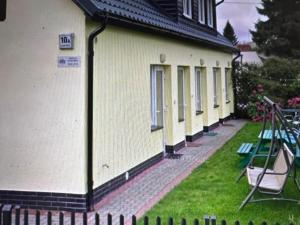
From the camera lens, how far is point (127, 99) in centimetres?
935

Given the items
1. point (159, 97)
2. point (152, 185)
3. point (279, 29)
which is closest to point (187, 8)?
point (159, 97)

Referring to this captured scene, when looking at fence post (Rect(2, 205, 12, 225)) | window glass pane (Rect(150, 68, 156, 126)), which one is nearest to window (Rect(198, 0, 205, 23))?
window glass pane (Rect(150, 68, 156, 126))

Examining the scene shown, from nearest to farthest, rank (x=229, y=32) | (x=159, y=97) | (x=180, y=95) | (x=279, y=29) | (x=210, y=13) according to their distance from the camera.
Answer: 1. (x=159, y=97)
2. (x=180, y=95)
3. (x=210, y=13)
4. (x=279, y=29)
5. (x=229, y=32)

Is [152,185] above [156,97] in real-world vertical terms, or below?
below

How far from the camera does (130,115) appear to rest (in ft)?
31.2

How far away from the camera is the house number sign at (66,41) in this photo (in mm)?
7395

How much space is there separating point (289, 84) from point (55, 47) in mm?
16505

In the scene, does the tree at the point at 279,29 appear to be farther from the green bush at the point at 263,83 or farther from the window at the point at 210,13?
the window at the point at 210,13

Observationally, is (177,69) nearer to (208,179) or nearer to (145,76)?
(145,76)

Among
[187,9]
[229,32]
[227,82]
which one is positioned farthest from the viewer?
[229,32]

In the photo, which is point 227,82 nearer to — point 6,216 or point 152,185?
point 152,185

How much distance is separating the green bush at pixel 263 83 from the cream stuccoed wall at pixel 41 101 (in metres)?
14.3

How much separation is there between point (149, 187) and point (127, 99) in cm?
193

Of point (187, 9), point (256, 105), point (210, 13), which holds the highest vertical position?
point (210, 13)
